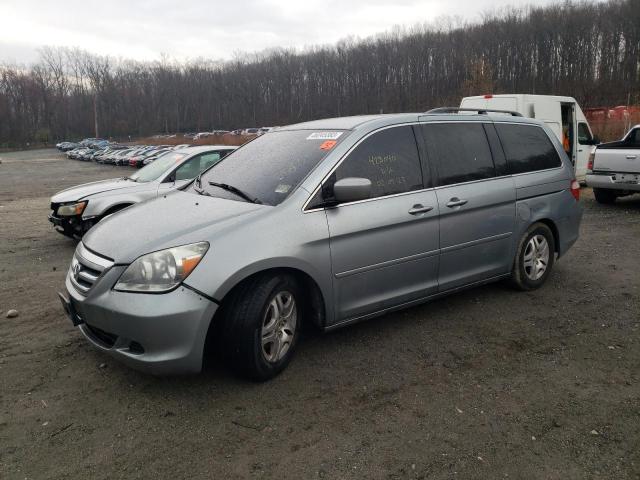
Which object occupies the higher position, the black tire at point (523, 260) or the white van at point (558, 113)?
the white van at point (558, 113)

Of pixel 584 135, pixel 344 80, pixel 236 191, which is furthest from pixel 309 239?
pixel 344 80

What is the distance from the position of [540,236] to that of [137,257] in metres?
4.00

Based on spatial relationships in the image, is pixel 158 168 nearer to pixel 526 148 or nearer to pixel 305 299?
pixel 305 299

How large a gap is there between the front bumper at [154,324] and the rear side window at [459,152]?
2.33m

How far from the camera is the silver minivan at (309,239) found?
10.3 feet

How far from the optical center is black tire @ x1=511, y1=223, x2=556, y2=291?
16.9 ft

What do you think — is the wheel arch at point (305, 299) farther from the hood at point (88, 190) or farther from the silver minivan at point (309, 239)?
the hood at point (88, 190)

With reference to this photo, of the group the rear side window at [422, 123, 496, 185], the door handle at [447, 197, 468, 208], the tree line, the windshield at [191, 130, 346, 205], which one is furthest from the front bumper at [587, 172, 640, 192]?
the tree line

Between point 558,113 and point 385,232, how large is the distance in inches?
411

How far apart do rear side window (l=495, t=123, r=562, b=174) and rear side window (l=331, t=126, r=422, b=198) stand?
128 centimetres

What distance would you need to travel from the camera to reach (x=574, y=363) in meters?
3.78

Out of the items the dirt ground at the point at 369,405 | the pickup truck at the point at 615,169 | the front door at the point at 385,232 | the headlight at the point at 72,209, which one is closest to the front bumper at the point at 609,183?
the pickup truck at the point at 615,169

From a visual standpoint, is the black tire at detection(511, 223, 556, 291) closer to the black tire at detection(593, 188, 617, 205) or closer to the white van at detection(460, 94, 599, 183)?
the black tire at detection(593, 188, 617, 205)

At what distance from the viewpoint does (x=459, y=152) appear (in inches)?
180
